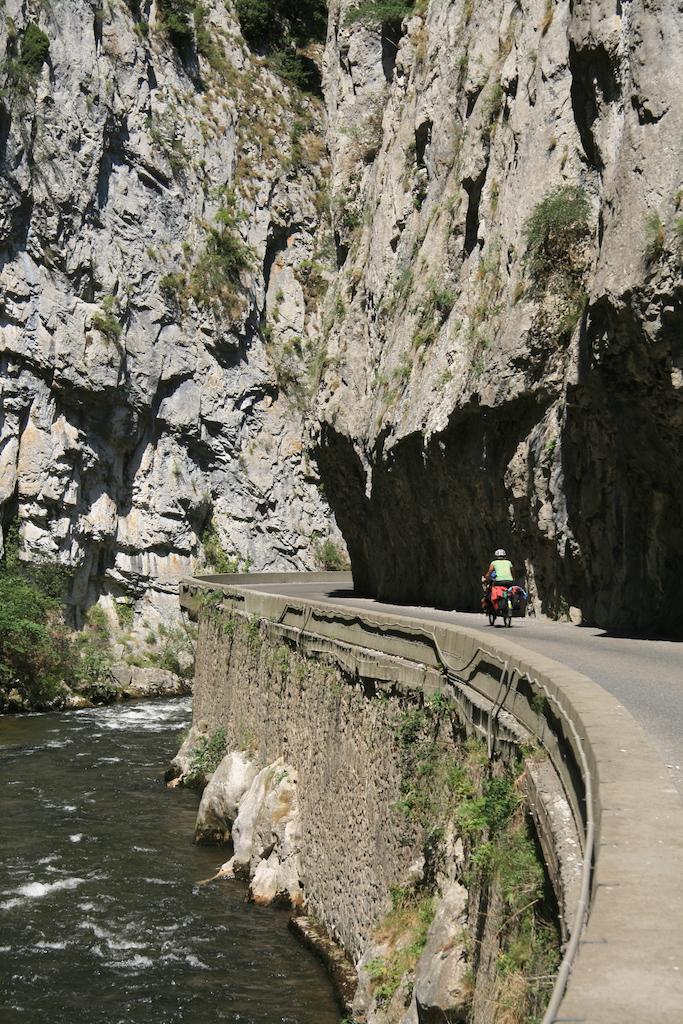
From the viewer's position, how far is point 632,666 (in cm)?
1014

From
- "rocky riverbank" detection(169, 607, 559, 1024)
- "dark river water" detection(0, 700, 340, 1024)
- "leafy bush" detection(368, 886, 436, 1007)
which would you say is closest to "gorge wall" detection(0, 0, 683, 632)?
"rocky riverbank" detection(169, 607, 559, 1024)

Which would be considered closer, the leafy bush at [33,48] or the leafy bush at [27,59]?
the leafy bush at [27,59]

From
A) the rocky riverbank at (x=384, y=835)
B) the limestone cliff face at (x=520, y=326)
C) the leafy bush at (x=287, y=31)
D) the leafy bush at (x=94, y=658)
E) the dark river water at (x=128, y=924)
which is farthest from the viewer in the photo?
the leafy bush at (x=287, y=31)

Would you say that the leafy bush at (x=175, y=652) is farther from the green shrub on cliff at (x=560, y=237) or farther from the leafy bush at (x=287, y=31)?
the leafy bush at (x=287, y=31)

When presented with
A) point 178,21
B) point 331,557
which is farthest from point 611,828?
point 178,21

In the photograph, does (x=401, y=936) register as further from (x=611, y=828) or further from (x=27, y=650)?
(x=27, y=650)

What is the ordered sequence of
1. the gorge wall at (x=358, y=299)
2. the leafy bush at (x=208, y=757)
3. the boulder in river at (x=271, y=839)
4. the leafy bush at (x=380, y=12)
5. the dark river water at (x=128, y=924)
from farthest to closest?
1. the leafy bush at (x=380, y=12)
2. the leafy bush at (x=208, y=757)
3. the gorge wall at (x=358, y=299)
4. the boulder in river at (x=271, y=839)
5. the dark river water at (x=128, y=924)

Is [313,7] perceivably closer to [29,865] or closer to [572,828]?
[29,865]

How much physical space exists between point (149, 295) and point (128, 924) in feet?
119

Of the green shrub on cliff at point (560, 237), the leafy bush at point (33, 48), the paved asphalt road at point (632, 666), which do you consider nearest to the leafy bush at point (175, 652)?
the leafy bush at point (33, 48)

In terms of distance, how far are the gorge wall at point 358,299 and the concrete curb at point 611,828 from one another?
6699 millimetres

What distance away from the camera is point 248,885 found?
14680 mm

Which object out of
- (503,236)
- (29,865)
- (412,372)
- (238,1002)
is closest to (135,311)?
(412,372)

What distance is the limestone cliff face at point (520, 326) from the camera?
13758 mm
